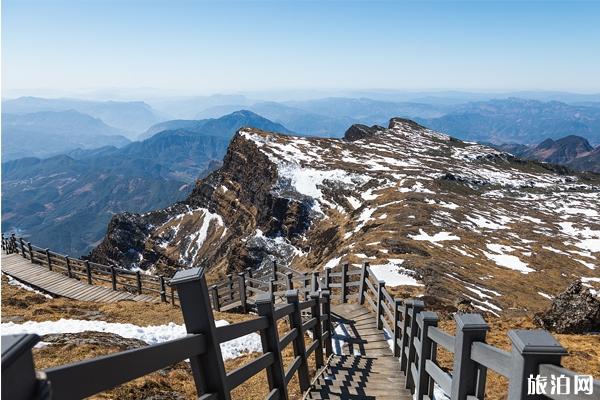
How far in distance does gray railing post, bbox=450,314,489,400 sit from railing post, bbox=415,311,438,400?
1779mm

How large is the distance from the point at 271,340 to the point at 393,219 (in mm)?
30266

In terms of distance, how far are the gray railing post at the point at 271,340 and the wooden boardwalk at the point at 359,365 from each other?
2083mm

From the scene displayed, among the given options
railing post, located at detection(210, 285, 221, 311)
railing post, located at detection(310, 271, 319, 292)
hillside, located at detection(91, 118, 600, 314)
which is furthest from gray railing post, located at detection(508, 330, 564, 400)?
railing post, located at detection(210, 285, 221, 311)

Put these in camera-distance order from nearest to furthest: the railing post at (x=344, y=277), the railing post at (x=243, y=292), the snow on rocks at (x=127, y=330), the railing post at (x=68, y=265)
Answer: the snow on rocks at (x=127, y=330) → the railing post at (x=344, y=277) → the railing post at (x=243, y=292) → the railing post at (x=68, y=265)

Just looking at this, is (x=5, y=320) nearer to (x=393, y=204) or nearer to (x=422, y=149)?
(x=393, y=204)

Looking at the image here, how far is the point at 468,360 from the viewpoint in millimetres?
4082

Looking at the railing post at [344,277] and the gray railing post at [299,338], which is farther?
the railing post at [344,277]

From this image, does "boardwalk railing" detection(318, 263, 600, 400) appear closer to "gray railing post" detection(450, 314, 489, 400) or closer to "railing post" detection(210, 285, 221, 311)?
"gray railing post" detection(450, 314, 489, 400)

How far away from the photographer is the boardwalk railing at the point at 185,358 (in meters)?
1.85

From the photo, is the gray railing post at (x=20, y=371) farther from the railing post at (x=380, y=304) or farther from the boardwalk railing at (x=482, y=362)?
the railing post at (x=380, y=304)

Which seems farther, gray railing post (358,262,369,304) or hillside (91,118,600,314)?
hillside (91,118,600,314)

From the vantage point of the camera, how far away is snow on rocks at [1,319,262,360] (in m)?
11.8

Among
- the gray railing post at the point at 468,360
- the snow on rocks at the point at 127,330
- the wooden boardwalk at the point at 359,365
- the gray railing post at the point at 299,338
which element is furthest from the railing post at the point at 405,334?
the snow on rocks at the point at 127,330

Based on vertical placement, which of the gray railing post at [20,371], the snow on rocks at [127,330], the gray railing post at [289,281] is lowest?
the snow on rocks at [127,330]
